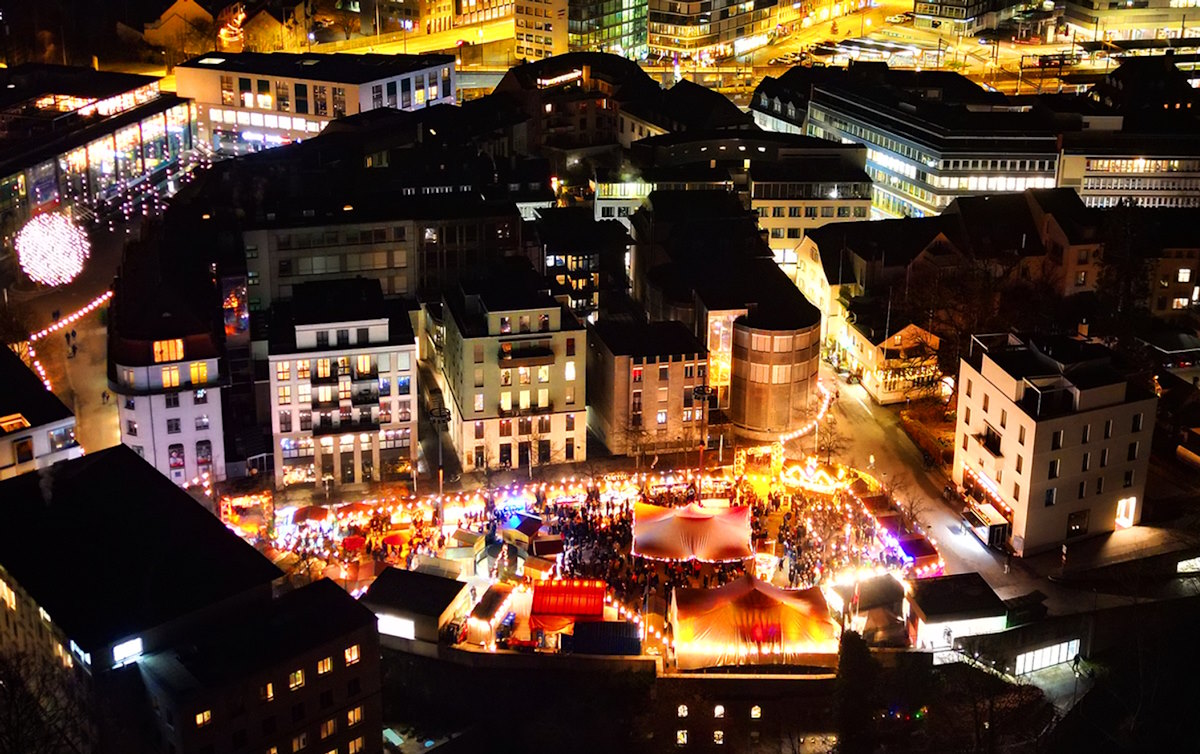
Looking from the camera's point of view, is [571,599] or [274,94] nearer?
[571,599]

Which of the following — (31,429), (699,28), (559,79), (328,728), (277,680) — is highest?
(699,28)

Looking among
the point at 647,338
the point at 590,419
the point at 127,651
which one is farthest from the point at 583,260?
the point at 127,651

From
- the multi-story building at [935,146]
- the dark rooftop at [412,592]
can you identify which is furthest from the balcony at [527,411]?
the multi-story building at [935,146]

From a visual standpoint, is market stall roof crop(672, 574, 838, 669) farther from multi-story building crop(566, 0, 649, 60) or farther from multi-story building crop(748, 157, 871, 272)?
multi-story building crop(566, 0, 649, 60)

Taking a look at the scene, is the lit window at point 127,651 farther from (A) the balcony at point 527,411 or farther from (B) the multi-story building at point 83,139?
(B) the multi-story building at point 83,139

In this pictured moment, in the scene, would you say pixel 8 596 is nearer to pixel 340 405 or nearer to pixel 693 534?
pixel 340 405

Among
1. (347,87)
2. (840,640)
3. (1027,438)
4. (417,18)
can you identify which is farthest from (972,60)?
(840,640)
